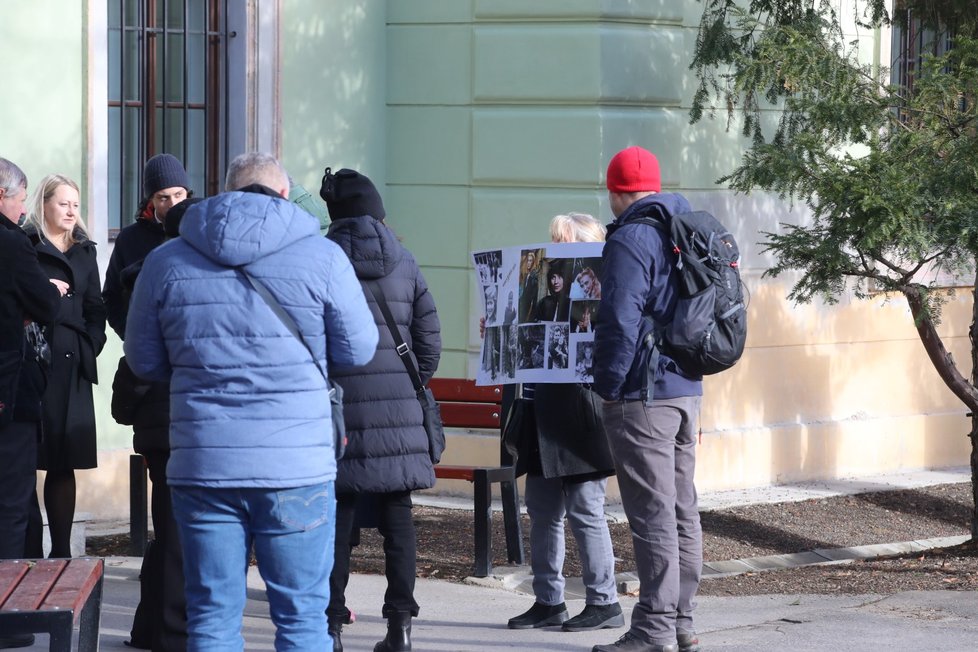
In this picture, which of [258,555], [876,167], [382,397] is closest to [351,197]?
[382,397]

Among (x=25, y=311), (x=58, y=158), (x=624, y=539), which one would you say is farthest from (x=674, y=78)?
(x=25, y=311)

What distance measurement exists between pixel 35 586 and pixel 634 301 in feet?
7.33

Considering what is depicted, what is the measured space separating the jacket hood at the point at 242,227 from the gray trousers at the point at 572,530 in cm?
222

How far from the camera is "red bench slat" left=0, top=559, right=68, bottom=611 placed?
4.06 metres

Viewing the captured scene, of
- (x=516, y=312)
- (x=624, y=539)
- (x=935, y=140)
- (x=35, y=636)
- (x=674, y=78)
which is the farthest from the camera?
(x=674, y=78)

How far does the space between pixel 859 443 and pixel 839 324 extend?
861 millimetres

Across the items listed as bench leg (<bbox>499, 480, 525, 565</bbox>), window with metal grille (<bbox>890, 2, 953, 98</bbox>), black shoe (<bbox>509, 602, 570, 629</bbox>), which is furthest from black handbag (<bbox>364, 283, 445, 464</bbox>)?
window with metal grille (<bbox>890, 2, 953, 98</bbox>)

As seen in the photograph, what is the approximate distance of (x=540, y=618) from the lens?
6.25 meters

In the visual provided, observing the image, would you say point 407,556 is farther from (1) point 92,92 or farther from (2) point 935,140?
(1) point 92,92

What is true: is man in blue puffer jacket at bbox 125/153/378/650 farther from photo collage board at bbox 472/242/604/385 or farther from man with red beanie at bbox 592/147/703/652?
photo collage board at bbox 472/242/604/385

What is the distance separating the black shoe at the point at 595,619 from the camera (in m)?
6.14

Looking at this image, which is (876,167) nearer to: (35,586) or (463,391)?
(463,391)

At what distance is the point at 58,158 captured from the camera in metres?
8.66

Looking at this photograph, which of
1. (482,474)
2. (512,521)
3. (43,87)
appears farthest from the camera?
(43,87)
